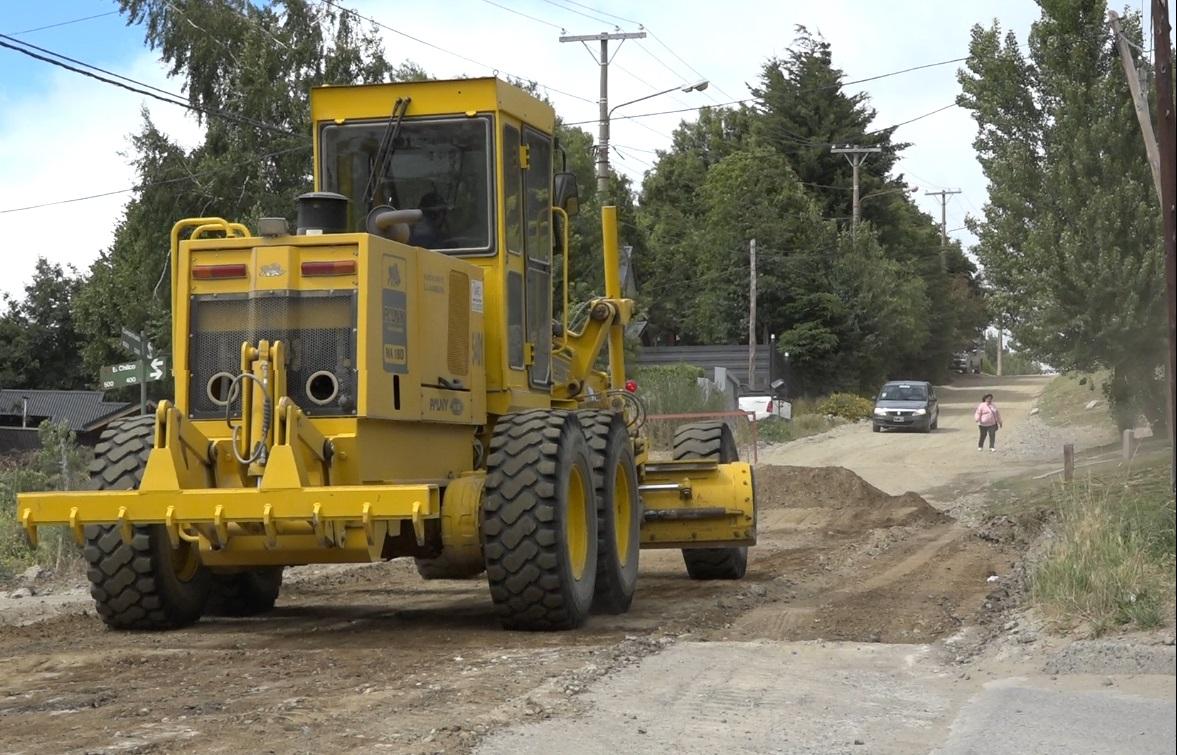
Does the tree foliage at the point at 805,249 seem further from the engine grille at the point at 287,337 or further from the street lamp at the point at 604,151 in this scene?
the engine grille at the point at 287,337

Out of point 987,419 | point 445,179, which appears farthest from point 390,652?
point 987,419

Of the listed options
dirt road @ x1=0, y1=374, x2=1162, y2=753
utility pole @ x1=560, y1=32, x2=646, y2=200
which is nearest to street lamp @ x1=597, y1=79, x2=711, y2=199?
utility pole @ x1=560, y1=32, x2=646, y2=200

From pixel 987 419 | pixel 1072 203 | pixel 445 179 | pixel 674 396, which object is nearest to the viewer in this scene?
pixel 445 179

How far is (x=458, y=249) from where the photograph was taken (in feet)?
38.7

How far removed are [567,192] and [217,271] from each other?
10.4 ft

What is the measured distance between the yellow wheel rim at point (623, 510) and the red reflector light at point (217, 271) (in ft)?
11.4

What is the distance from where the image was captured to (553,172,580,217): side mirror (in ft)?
41.4

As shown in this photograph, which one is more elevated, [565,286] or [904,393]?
[565,286]

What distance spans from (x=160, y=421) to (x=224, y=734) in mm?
3039

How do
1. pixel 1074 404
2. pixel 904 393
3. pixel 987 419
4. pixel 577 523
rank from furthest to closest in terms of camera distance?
pixel 1074 404 < pixel 904 393 < pixel 987 419 < pixel 577 523

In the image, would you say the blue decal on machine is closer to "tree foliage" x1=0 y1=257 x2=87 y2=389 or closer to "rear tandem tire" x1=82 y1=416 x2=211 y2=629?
"rear tandem tire" x1=82 y1=416 x2=211 y2=629

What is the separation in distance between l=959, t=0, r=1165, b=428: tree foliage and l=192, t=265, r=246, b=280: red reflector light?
20.8 metres

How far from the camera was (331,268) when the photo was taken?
33.9ft

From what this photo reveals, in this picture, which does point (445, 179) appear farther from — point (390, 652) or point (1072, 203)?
point (1072, 203)
